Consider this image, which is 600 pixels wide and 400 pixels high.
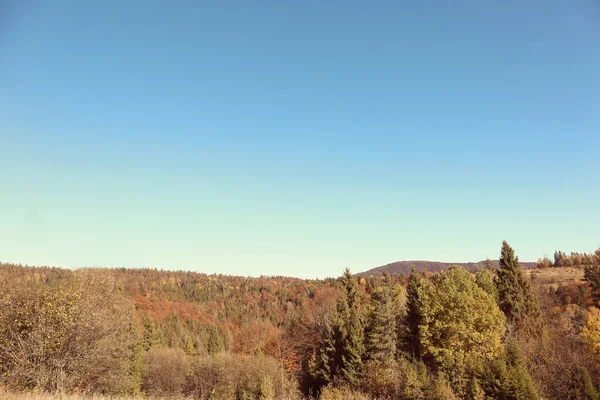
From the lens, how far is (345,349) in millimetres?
56312

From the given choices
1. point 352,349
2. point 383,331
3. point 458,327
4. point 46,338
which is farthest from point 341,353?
point 46,338

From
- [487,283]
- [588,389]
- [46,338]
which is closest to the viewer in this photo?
[46,338]

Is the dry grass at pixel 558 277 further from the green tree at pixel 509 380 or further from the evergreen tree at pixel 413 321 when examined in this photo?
the green tree at pixel 509 380

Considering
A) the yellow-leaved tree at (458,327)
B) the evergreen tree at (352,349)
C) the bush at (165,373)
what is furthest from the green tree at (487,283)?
the bush at (165,373)

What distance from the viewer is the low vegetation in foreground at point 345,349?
2625 cm

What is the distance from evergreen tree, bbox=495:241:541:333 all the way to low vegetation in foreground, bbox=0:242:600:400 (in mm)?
191

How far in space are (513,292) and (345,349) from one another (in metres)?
35.5

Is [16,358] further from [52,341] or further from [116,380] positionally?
[116,380]

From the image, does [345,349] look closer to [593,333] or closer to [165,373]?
[593,333]

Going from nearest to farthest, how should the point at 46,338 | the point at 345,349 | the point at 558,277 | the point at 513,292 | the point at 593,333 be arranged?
the point at 46,338 < the point at 593,333 < the point at 345,349 < the point at 513,292 < the point at 558,277

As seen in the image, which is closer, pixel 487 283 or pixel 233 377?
pixel 233 377

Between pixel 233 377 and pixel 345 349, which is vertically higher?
pixel 345 349

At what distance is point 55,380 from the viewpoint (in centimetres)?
2498

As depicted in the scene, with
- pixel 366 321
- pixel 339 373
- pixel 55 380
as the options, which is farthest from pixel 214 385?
pixel 55 380
